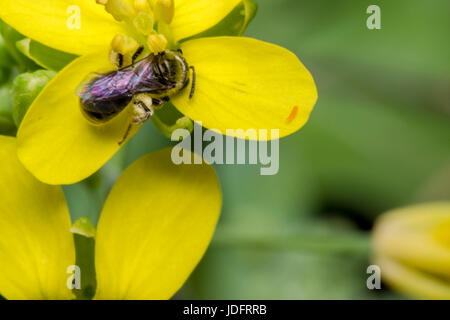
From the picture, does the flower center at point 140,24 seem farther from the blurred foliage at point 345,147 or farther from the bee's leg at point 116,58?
the blurred foliage at point 345,147

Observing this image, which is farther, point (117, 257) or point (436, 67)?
point (436, 67)

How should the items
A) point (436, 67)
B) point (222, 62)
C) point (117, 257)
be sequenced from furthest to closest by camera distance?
1. point (436, 67)
2. point (117, 257)
3. point (222, 62)

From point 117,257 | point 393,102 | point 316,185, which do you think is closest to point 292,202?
point 316,185

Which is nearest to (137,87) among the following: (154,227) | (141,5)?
(141,5)

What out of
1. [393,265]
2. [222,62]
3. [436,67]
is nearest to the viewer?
[222,62]

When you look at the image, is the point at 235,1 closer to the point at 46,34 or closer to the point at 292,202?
the point at 46,34

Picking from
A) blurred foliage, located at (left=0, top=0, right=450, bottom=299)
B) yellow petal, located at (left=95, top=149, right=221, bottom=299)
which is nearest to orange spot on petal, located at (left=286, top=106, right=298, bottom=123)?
yellow petal, located at (left=95, top=149, right=221, bottom=299)

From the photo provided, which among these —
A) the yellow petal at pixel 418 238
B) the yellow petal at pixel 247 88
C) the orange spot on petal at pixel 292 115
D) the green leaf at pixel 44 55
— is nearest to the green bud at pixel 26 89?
the green leaf at pixel 44 55
